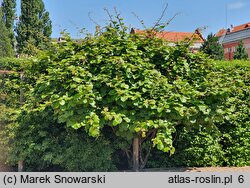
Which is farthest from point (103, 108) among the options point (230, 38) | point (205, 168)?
point (230, 38)

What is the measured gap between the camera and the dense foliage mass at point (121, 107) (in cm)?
362

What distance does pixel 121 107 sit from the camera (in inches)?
147

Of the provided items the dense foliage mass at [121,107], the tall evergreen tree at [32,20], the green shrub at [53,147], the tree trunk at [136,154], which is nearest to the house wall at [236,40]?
the tall evergreen tree at [32,20]

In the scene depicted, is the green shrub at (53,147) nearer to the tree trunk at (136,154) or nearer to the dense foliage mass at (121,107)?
the dense foliage mass at (121,107)

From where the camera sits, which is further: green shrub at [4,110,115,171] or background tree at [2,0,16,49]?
background tree at [2,0,16,49]

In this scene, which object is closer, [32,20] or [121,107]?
[121,107]

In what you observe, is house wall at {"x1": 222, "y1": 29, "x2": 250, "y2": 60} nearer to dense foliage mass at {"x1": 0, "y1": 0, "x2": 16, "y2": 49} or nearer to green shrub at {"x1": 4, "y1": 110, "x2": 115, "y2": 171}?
dense foliage mass at {"x1": 0, "y1": 0, "x2": 16, "y2": 49}

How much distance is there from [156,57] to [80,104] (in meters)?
1.51

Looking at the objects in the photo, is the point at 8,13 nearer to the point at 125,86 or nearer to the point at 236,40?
the point at 125,86

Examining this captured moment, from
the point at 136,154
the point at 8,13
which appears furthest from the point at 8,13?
the point at 136,154

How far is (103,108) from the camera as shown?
3.75 meters

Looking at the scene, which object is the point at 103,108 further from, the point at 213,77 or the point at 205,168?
the point at 205,168

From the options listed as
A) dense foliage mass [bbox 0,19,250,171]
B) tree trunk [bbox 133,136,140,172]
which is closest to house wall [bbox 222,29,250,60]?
dense foliage mass [bbox 0,19,250,171]

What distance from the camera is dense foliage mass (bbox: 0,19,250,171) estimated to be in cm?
362
